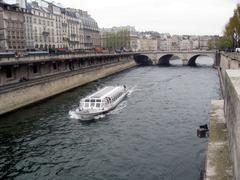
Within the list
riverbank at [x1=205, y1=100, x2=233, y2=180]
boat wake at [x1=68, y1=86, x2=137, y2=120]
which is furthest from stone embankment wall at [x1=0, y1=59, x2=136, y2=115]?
riverbank at [x1=205, y1=100, x2=233, y2=180]

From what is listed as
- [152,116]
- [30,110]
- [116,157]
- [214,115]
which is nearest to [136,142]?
[116,157]

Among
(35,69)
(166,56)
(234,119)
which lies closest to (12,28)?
(35,69)

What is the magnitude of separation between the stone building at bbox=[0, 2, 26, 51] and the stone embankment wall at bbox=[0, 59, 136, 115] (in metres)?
27.0

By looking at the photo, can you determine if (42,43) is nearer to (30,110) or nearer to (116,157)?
(30,110)

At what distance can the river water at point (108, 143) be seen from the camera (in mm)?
21797

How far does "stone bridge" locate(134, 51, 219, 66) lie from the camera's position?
398 feet

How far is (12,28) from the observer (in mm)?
92062

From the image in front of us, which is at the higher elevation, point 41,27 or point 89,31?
point 89,31

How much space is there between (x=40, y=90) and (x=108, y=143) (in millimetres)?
24425

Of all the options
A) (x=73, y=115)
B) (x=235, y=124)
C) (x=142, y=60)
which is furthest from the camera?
(x=142, y=60)

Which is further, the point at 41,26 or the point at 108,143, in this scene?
the point at 41,26

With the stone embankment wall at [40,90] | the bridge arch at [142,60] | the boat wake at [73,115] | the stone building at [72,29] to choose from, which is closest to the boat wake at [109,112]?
the boat wake at [73,115]

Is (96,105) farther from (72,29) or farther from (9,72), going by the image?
(72,29)

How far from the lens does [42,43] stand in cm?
10938
